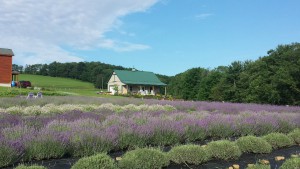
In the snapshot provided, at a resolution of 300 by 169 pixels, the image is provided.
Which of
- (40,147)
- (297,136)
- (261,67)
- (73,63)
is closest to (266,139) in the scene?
(297,136)

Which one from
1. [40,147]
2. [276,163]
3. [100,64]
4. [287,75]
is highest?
[100,64]

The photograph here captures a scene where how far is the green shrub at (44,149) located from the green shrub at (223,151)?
8.51 ft

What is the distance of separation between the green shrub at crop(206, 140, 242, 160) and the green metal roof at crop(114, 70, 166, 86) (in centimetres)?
5745

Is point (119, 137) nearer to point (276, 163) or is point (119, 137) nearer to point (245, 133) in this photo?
point (276, 163)

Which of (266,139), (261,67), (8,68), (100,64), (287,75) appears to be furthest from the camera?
(100,64)

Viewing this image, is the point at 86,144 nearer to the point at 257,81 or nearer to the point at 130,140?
the point at 130,140

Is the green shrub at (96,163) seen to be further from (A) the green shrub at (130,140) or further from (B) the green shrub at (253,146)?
(B) the green shrub at (253,146)

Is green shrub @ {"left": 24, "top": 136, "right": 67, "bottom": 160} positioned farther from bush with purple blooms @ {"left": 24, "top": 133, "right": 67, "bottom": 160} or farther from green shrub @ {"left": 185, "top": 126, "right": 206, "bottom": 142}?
green shrub @ {"left": 185, "top": 126, "right": 206, "bottom": 142}

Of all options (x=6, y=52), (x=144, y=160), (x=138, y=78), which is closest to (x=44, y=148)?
(x=144, y=160)

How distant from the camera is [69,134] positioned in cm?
568

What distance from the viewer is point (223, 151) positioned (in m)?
5.78

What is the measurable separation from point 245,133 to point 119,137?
13.3ft

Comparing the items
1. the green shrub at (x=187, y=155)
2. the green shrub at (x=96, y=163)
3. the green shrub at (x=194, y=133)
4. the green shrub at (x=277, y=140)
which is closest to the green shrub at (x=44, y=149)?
the green shrub at (x=96, y=163)

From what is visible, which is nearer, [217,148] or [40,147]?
[40,147]
